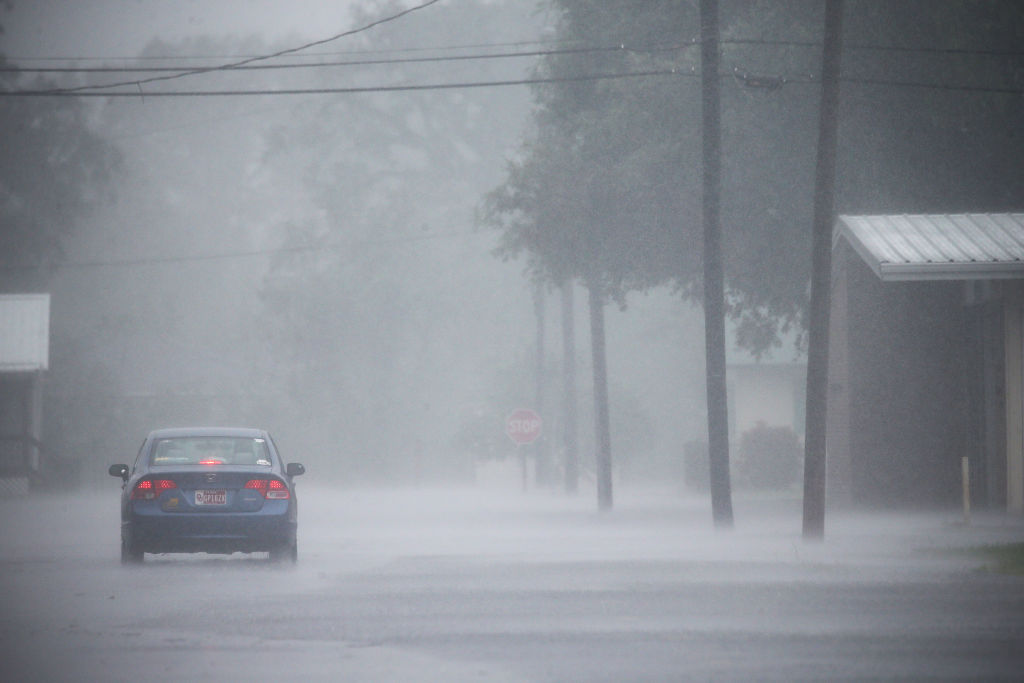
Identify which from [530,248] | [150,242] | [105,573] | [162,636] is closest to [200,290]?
[150,242]

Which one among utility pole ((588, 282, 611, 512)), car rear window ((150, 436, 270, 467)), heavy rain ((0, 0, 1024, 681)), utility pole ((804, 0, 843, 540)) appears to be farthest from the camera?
utility pole ((588, 282, 611, 512))

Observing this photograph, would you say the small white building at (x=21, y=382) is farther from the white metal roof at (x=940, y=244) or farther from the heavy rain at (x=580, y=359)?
the white metal roof at (x=940, y=244)

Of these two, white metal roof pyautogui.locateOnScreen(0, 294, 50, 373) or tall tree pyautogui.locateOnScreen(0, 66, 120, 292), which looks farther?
tall tree pyautogui.locateOnScreen(0, 66, 120, 292)

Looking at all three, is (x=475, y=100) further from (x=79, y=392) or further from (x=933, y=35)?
(x=933, y=35)

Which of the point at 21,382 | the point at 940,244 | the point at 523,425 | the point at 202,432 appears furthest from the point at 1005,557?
the point at 21,382

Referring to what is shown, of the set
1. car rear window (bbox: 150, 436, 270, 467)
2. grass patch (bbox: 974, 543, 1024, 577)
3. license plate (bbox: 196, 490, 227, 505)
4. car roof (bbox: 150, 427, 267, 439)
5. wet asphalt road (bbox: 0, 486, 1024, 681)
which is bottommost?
wet asphalt road (bbox: 0, 486, 1024, 681)

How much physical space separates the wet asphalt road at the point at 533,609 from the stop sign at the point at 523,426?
77.2 ft

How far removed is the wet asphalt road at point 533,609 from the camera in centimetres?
1170

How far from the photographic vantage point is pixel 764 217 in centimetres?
3550

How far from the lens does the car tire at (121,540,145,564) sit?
2139 centimetres

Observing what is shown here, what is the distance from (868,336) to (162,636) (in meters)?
22.2

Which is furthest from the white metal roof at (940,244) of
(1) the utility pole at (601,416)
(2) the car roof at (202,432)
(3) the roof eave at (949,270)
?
(2) the car roof at (202,432)

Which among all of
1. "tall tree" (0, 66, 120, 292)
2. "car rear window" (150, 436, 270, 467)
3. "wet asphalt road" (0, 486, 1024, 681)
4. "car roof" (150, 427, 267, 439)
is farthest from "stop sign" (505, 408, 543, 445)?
"car roof" (150, 427, 267, 439)

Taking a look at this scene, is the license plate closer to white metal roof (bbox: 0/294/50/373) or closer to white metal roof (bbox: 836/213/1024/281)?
white metal roof (bbox: 836/213/1024/281)
